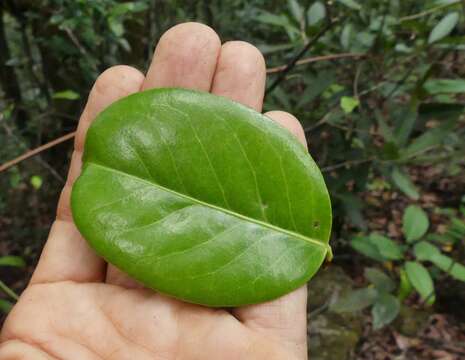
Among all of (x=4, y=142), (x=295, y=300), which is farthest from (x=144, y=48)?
(x=295, y=300)

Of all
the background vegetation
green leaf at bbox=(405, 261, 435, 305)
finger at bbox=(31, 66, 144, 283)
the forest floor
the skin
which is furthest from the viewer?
the forest floor

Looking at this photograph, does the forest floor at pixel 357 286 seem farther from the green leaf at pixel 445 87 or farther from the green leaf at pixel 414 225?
the green leaf at pixel 445 87

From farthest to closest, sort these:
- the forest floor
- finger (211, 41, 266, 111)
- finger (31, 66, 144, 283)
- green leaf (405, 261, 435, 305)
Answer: the forest floor → green leaf (405, 261, 435, 305) → finger (211, 41, 266, 111) → finger (31, 66, 144, 283)

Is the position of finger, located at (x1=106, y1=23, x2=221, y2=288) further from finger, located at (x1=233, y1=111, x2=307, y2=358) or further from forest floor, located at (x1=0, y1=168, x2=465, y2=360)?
forest floor, located at (x1=0, y1=168, x2=465, y2=360)

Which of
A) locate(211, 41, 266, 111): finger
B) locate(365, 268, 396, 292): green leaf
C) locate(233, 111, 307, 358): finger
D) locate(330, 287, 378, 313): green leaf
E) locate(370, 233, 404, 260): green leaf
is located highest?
locate(211, 41, 266, 111): finger

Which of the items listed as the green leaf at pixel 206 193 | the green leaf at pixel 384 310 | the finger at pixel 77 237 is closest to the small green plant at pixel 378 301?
the green leaf at pixel 384 310

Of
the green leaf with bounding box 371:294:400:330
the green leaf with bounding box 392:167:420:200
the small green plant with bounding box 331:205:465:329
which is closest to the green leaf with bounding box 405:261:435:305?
the small green plant with bounding box 331:205:465:329

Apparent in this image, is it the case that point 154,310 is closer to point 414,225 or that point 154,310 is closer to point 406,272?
point 406,272

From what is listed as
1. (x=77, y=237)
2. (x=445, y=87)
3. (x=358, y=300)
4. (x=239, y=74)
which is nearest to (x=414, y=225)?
(x=358, y=300)
